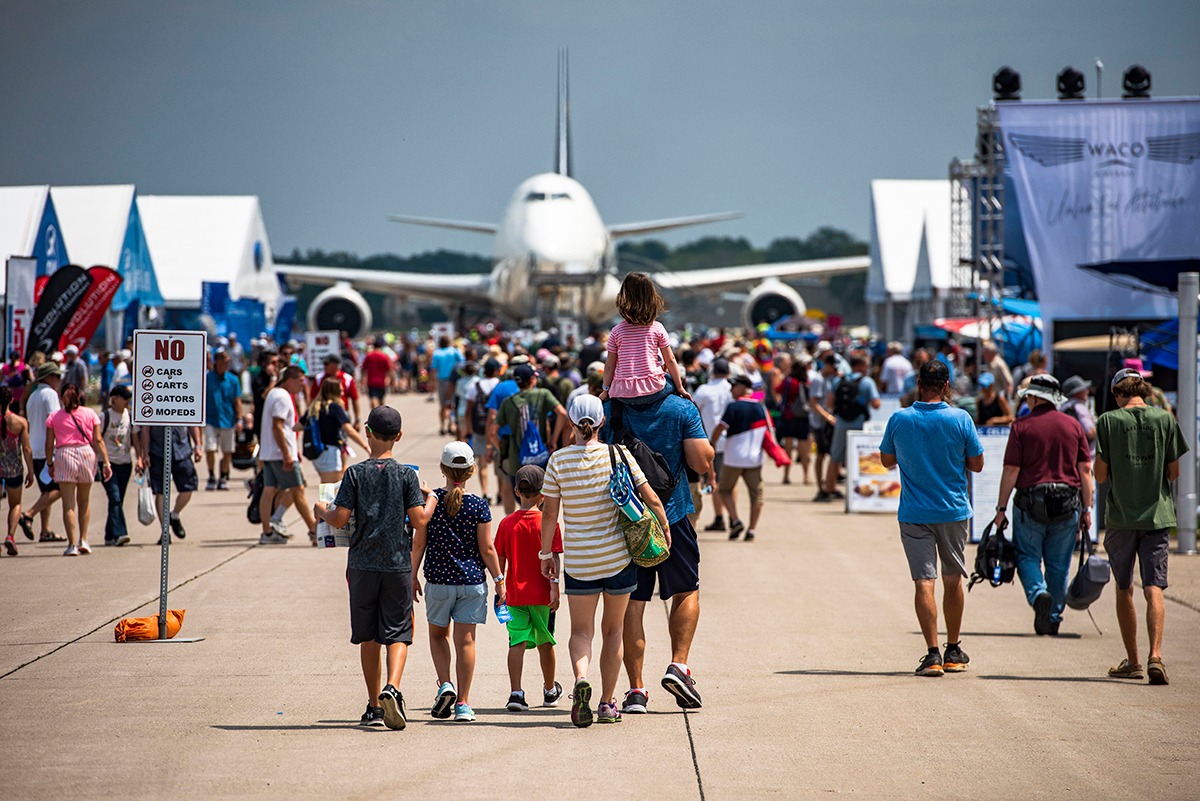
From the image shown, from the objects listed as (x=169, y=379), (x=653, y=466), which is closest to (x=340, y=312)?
(x=169, y=379)

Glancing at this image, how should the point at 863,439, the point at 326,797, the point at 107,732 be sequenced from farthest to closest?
the point at 863,439, the point at 107,732, the point at 326,797

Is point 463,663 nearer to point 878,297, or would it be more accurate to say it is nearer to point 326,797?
point 326,797

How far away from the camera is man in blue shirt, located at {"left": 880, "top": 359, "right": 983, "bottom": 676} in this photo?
24.0ft

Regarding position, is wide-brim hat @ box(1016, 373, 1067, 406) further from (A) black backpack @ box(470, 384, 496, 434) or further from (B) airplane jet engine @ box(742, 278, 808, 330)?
(B) airplane jet engine @ box(742, 278, 808, 330)

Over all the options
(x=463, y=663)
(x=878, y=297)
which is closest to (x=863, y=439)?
(x=463, y=663)

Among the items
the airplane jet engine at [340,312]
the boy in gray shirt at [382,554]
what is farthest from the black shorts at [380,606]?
the airplane jet engine at [340,312]

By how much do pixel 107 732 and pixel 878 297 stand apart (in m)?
30.9

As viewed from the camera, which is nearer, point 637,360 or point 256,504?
point 637,360

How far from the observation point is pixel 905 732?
19.9ft

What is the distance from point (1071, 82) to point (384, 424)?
1629cm

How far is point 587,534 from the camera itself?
19.6 ft

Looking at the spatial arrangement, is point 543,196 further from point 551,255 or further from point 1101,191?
point 1101,191

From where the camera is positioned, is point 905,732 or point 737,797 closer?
point 737,797

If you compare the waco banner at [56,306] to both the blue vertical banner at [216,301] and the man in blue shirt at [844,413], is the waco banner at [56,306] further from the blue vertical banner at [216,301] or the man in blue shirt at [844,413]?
the man in blue shirt at [844,413]
